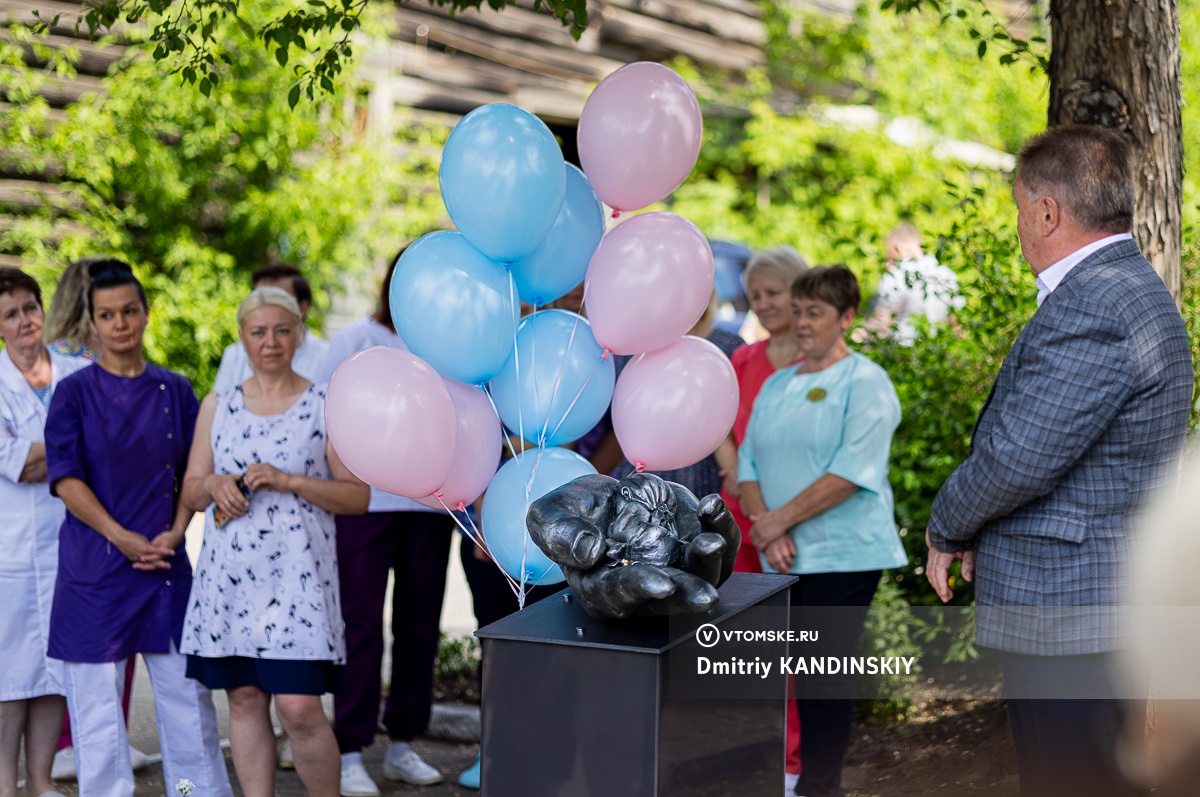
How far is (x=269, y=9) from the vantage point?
299 inches

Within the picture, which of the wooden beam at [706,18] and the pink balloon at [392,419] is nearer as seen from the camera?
the pink balloon at [392,419]

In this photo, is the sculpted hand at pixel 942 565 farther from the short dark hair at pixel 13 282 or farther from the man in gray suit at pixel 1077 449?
the short dark hair at pixel 13 282

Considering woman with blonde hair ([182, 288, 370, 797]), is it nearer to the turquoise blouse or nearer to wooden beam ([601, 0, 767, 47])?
the turquoise blouse

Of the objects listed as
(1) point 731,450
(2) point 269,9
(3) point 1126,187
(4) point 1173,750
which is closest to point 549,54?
(2) point 269,9

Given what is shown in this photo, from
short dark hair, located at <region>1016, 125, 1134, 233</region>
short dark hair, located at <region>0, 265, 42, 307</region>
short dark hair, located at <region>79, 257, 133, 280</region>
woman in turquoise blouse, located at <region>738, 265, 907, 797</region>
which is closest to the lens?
short dark hair, located at <region>1016, 125, 1134, 233</region>

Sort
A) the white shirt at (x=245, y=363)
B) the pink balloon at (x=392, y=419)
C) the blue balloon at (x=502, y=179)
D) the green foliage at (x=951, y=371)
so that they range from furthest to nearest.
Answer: the white shirt at (x=245, y=363)
the green foliage at (x=951, y=371)
the blue balloon at (x=502, y=179)
the pink balloon at (x=392, y=419)

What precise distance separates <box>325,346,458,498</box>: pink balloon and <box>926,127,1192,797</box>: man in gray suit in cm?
125

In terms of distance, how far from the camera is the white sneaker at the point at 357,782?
14.5 ft

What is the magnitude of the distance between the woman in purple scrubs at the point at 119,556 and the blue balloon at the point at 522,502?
131 centimetres

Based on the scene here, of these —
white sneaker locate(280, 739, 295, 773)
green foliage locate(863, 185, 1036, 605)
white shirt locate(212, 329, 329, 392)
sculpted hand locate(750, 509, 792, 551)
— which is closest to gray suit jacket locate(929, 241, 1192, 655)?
sculpted hand locate(750, 509, 792, 551)

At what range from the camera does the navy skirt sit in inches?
144

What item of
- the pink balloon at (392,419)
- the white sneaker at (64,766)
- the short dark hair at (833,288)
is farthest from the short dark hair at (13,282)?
the short dark hair at (833,288)

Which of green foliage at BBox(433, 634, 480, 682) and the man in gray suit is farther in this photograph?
green foliage at BBox(433, 634, 480, 682)

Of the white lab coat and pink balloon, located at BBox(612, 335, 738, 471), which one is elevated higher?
pink balloon, located at BBox(612, 335, 738, 471)
